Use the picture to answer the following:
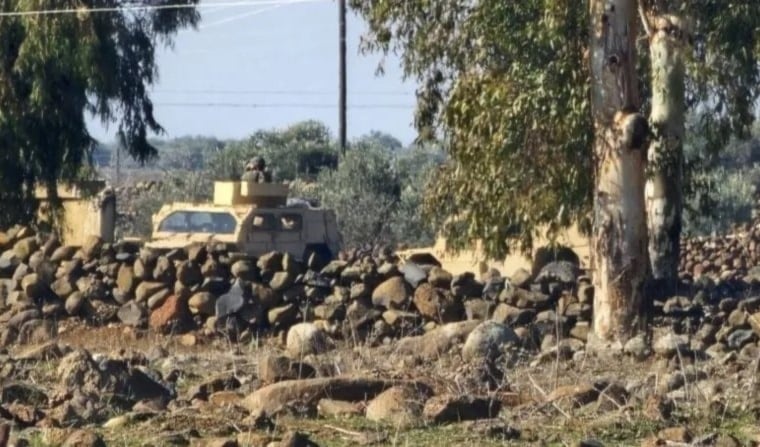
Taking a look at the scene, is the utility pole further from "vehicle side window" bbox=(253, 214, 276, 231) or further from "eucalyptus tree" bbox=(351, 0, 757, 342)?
"eucalyptus tree" bbox=(351, 0, 757, 342)

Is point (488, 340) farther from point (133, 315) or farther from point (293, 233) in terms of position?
point (293, 233)

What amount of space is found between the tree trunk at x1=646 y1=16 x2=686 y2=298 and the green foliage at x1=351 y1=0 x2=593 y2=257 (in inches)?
40.7

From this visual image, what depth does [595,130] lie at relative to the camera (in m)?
17.5

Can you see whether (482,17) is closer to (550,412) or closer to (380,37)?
(380,37)

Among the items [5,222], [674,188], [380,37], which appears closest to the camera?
[674,188]

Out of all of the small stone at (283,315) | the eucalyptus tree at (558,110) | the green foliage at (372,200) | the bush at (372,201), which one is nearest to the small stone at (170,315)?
the small stone at (283,315)

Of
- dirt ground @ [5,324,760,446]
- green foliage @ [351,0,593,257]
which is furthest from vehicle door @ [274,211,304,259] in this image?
dirt ground @ [5,324,760,446]

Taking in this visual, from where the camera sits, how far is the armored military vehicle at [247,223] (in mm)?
28000

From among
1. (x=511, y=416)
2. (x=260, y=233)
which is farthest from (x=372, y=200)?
(x=511, y=416)

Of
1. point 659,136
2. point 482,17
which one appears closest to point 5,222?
point 482,17

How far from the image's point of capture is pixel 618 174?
56.3 feet

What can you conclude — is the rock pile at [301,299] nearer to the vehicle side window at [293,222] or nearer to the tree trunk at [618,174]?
the tree trunk at [618,174]

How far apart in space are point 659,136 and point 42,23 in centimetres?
1123

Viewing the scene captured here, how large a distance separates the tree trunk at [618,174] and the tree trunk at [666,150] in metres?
1.67
